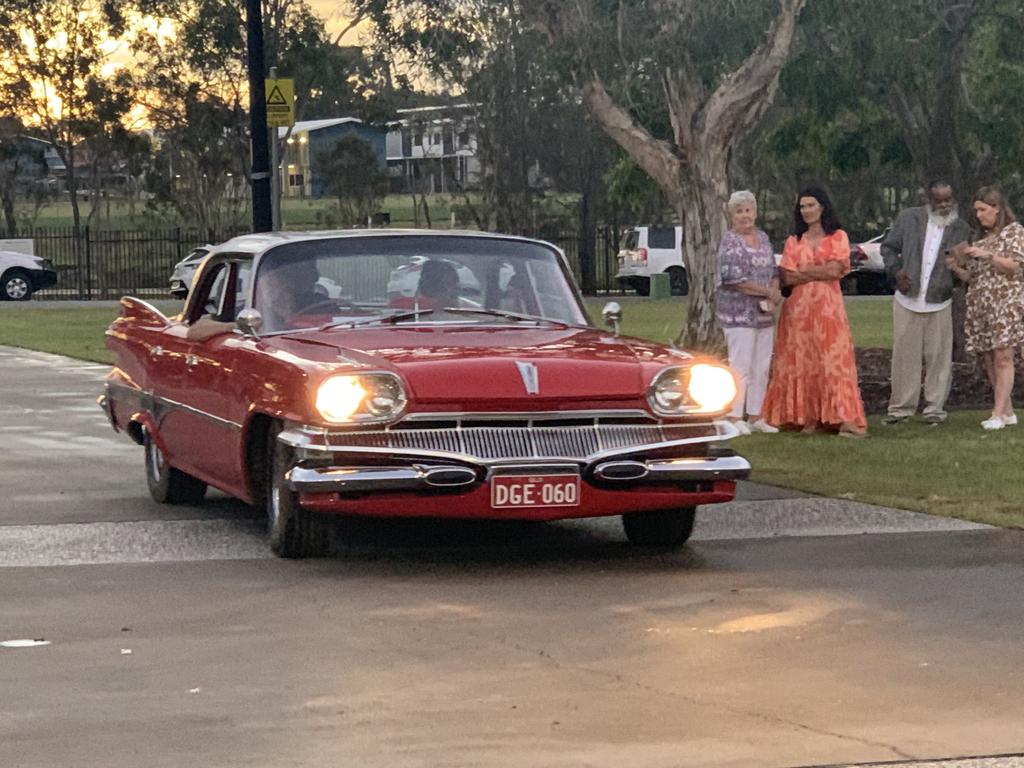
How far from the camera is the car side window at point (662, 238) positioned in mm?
45156

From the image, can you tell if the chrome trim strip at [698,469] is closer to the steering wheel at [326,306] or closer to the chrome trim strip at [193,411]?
the steering wheel at [326,306]

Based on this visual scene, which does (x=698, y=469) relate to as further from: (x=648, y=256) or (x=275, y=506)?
(x=648, y=256)

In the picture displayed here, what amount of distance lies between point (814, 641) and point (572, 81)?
14658 mm

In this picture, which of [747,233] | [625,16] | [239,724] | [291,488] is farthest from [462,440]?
[625,16]

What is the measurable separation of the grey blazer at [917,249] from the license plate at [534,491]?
6782 millimetres

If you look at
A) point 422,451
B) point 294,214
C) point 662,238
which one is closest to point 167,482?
point 422,451

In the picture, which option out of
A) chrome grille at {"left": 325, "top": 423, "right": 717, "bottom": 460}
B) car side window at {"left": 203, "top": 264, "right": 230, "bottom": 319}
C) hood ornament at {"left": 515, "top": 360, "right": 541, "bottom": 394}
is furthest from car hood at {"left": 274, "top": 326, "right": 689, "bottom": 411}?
car side window at {"left": 203, "top": 264, "right": 230, "bottom": 319}

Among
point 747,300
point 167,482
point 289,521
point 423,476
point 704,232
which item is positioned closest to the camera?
point 423,476

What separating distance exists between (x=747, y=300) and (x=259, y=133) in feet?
29.9

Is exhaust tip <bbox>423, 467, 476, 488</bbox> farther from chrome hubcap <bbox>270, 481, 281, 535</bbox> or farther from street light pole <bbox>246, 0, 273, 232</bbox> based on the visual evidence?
street light pole <bbox>246, 0, 273, 232</bbox>

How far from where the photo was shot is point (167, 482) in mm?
11594

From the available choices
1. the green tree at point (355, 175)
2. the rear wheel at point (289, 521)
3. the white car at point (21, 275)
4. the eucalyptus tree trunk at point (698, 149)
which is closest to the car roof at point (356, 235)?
the rear wheel at point (289, 521)

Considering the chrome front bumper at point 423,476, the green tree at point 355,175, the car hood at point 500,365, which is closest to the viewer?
the chrome front bumper at point 423,476

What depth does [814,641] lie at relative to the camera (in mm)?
7566
